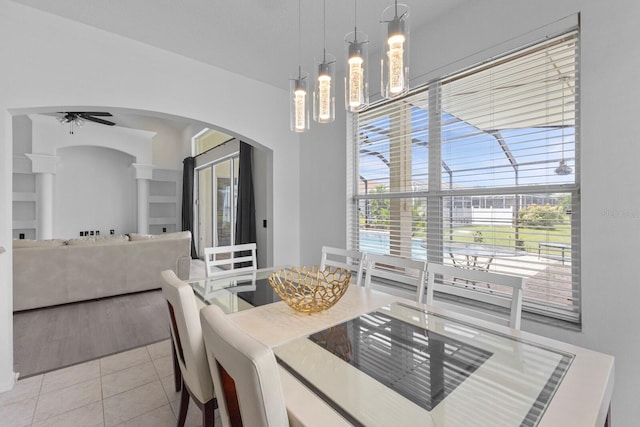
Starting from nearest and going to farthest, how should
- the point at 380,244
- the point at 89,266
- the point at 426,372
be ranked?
the point at 426,372 → the point at 380,244 → the point at 89,266

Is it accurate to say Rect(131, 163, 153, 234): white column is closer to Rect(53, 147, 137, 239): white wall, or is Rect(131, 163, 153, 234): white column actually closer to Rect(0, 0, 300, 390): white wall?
Rect(53, 147, 137, 239): white wall

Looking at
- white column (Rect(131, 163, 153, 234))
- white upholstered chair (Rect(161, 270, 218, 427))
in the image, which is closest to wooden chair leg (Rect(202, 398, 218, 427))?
white upholstered chair (Rect(161, 270, 218, 427))

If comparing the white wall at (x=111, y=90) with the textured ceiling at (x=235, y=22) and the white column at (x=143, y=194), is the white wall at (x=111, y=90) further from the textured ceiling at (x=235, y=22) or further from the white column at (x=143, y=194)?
the white column at (x=143, y=194)

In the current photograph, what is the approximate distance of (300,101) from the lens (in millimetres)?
1786

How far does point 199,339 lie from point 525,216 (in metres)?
2.11

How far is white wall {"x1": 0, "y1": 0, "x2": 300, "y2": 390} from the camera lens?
83.2 inches

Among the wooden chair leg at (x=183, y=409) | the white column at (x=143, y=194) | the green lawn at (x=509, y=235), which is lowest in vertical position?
the wooden chair leg at (x=183, y=409)

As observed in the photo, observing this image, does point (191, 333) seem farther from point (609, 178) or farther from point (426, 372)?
point (609, 178)

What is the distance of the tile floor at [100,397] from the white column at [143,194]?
16.7ft

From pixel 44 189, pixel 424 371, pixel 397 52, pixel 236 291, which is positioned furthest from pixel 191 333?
pixel 44 189

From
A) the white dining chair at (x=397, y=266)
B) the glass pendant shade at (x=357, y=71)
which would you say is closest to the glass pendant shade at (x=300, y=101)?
the glass pendant shade at (x=357, y=71)

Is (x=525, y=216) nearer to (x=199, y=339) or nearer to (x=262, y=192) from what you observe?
(x=199, y=339)

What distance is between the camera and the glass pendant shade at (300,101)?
177cm

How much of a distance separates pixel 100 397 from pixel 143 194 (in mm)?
5959
